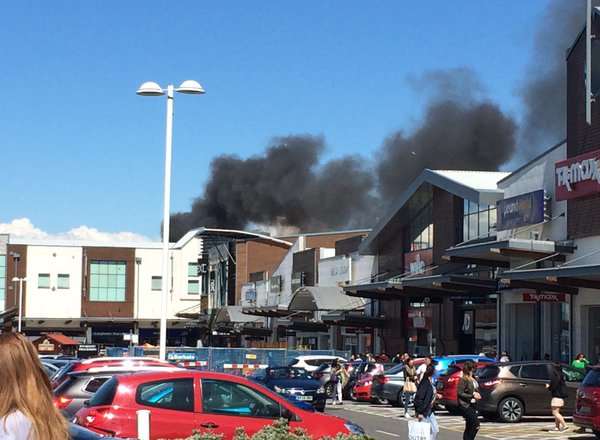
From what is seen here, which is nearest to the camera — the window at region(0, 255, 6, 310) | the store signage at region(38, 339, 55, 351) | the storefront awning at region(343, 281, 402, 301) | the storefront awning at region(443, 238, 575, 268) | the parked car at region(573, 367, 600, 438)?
the parked car at region(573, 367, 600, 438)

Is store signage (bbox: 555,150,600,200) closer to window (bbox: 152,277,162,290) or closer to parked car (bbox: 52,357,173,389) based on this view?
parked car (bbox: 52,357,173,389)

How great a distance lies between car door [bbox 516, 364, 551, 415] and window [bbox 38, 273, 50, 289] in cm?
6670

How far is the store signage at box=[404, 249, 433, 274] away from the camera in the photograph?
45.9 meters

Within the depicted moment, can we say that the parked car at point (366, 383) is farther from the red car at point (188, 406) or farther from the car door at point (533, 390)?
the red car at point (188, 406)

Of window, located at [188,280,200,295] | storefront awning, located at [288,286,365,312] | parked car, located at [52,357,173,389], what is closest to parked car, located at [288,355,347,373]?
storefront awning, located at [288,286,365,312]

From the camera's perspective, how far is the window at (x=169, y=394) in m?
12.2

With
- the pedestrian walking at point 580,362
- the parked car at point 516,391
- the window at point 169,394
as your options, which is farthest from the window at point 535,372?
the window at point 169,394

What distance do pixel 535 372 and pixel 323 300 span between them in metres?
27.7

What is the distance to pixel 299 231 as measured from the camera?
9650 cm

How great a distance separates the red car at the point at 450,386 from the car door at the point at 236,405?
14937mm

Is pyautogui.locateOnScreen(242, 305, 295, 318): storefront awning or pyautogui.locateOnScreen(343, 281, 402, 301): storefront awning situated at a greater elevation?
pyautogui.locateOnScreen(343, 281, 402, 301): storefront awning

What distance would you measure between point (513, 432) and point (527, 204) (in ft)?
46.8

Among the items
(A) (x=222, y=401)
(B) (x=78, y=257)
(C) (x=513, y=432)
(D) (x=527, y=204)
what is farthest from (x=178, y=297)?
(A) (x=222, y=401)

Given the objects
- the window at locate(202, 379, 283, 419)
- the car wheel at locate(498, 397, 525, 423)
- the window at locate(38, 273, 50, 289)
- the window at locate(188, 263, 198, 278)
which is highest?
the window at locate(188, 263, 198, 278)
